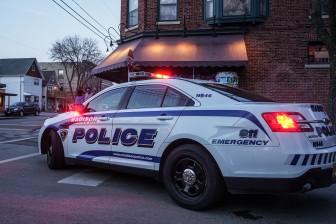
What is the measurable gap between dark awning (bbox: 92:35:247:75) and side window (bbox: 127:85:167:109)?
766 centimetres

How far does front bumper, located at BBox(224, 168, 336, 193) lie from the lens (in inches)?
197

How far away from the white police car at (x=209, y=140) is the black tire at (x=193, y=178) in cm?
1

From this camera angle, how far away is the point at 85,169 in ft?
27.4

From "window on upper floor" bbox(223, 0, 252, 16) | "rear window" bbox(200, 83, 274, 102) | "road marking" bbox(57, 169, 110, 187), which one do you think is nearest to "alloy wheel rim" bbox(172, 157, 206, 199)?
"rear window" bbox(200, 83, 274, 102)

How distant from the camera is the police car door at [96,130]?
6984 millimetres

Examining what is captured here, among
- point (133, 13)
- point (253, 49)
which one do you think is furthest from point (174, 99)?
point (133, 13)

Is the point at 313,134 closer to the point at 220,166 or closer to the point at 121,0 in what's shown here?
the point at 220,166

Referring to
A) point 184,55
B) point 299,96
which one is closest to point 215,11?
point 184,55

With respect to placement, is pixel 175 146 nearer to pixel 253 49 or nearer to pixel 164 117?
pixel 164 117

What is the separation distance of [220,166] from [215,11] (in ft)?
35.7

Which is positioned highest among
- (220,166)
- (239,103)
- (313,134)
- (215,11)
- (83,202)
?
(215,11)

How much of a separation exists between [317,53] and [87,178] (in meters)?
10.2

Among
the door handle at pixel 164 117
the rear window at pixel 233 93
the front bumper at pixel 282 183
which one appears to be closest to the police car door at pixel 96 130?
the door handle at pixel 164 117

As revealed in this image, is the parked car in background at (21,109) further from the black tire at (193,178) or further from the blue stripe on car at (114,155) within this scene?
the black tire at (193,178)
